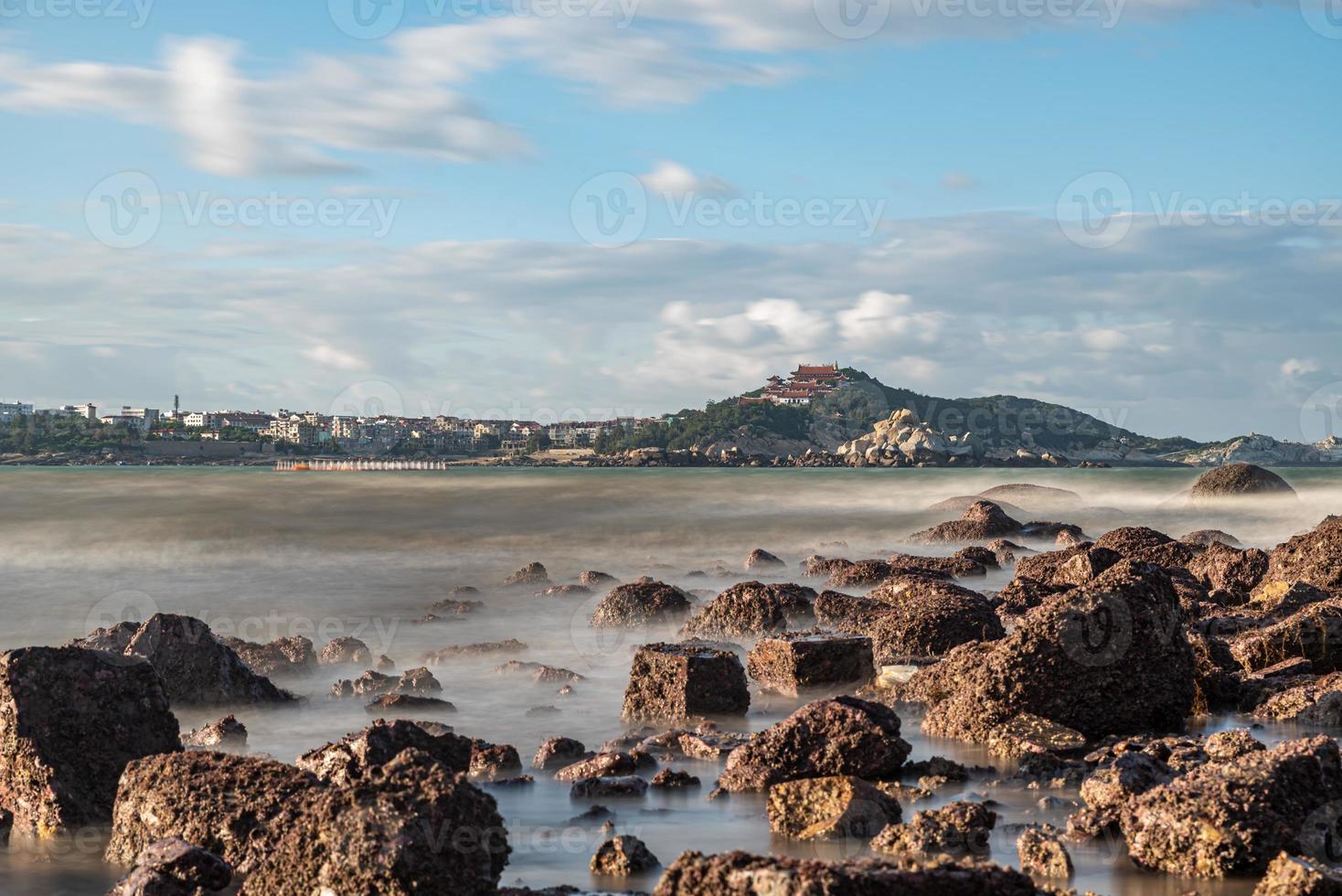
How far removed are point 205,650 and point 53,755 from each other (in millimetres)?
3350

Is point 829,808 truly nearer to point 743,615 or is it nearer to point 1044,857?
point 1044,857

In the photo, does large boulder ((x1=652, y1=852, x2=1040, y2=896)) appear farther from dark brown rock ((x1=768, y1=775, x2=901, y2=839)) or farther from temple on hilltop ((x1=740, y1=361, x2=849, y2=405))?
temple on hilltop ((x1=740, y1=361, x2=849, y2=405))

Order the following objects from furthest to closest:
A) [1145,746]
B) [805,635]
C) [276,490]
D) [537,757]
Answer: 1. [276,490]
2. [805,635]
3. [537,757]
4. [1145,746]

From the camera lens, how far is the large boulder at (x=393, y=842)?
14.5ft

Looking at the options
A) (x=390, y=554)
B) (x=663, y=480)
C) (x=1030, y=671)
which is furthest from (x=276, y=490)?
(x=1030, y=671)

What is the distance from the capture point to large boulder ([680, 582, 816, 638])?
44.4ft

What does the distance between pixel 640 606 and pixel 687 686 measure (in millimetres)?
5937

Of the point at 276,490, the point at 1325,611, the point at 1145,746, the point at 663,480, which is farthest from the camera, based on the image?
the point at 663,480

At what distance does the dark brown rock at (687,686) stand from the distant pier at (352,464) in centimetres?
11746

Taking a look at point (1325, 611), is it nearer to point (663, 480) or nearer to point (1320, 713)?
point (1320, 713)

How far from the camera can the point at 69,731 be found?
6.70m

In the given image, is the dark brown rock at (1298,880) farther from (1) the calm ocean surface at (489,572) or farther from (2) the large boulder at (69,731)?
(2) the large boulder at (69,731)

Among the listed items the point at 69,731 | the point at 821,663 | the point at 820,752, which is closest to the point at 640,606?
the point at 821,663

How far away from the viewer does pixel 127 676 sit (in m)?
6.91
